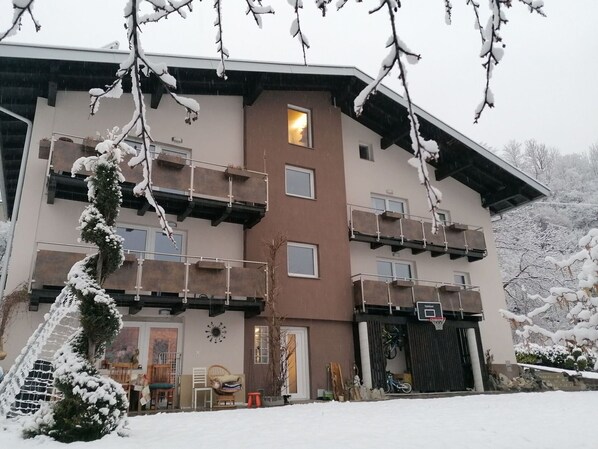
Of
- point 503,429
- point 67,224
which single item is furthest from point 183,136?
point 503,429

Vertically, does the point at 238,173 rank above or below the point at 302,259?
above

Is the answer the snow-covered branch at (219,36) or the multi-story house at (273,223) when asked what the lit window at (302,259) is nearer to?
the multi-story house at (273,223)

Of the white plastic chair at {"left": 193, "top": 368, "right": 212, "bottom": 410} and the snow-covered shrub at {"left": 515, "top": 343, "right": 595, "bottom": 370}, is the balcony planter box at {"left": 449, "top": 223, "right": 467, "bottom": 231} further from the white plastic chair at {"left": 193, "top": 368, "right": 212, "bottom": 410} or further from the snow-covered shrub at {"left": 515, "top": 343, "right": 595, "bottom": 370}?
the white plastic chair at {"left": 193, "top": 368, "right": 212, "bottom": 410}

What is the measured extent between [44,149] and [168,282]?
4.31m

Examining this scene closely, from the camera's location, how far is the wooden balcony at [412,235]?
52.8 ft

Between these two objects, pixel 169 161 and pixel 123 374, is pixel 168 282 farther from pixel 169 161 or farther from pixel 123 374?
pixel 169 161

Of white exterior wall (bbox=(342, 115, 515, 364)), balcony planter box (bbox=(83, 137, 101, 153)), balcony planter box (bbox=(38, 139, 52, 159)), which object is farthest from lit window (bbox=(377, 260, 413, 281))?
balcony planter box (bbox=(38, 139, 52, 159))

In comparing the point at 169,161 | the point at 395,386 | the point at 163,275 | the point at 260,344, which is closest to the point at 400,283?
the point at 395,386

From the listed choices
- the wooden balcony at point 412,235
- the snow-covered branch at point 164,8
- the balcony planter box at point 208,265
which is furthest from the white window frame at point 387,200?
the snow-covered branch at point 164,8

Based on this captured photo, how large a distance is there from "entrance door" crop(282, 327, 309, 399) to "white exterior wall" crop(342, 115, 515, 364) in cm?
329

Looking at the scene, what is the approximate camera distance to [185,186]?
13.0 m

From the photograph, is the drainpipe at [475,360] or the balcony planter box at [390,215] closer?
the drainpipe at [475,360]

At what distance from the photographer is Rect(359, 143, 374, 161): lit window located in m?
18.1

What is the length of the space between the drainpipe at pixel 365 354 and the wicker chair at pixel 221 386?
4.10 m
